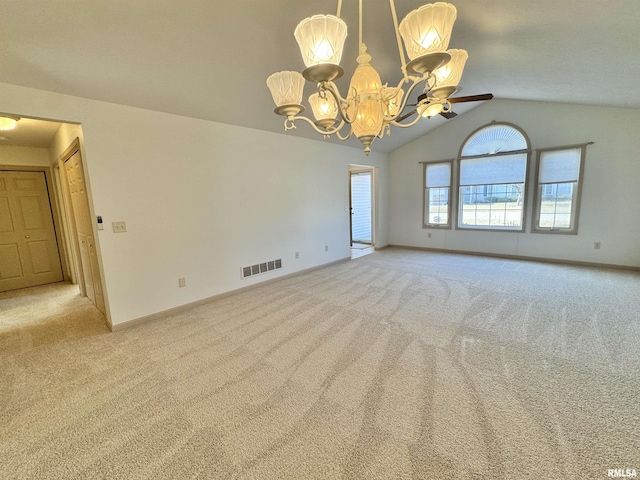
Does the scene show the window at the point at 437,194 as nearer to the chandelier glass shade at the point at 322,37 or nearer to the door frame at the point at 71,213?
the chandelier glass shade at the point at 322,37

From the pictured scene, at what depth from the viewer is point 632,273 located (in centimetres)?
424

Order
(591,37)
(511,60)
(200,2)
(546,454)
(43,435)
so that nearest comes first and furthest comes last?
(546,454) → (43,435) → (200,2) → (591,37) → (511,60)

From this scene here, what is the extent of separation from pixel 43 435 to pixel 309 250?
12.5 ft

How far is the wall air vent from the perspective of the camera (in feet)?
13.1

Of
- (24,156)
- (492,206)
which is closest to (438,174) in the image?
(492,206)

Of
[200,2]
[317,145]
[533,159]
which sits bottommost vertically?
[533,159]

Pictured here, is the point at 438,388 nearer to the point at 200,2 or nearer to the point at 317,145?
the point at 200,2

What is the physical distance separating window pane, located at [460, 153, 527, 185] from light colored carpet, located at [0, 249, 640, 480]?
109 inches

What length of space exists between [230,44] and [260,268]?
288 centimetres

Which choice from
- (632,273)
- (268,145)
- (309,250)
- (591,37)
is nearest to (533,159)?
(632,273)

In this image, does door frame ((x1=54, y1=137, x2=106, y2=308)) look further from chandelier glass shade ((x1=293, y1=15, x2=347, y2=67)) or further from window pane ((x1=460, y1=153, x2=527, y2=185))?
window pane ((x1=460, y1=153, x2=527, y2=185))

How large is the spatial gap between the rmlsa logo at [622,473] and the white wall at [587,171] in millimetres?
4899

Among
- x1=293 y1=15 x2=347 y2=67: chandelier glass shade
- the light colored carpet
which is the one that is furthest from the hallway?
x1=293 y1=15 x2=347 y2=67: chandelier glass shade

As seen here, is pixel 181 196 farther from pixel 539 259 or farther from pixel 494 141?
pixel 539 259
